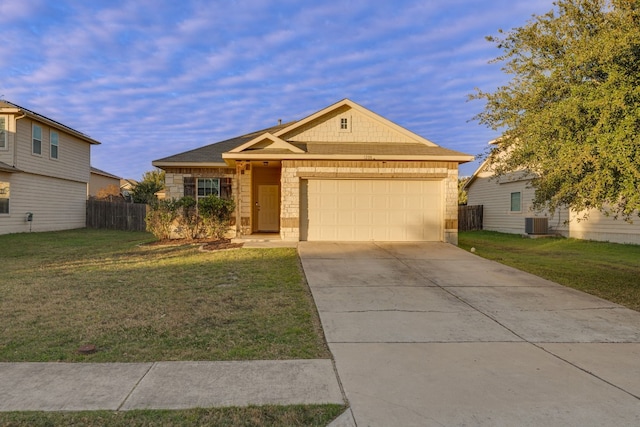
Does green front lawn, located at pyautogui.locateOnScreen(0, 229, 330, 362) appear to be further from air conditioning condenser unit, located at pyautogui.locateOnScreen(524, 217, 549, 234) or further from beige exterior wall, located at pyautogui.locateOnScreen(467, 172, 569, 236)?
beige exterior wall, located at pyautogui.locateOnScreen(467, 172, 569, 236)

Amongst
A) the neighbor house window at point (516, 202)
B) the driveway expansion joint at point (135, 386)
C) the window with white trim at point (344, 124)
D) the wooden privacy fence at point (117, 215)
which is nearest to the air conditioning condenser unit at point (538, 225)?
the neighbor house window at point (516, 202)

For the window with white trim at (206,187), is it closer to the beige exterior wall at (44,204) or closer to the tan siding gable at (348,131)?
the tan siding gable at (348,131)

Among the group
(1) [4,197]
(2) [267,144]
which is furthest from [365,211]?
(1) [4,197]

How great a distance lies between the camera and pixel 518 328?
5637 mm

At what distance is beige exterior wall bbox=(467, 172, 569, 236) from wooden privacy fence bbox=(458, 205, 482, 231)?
32cm

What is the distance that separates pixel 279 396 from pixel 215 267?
670 centimetres

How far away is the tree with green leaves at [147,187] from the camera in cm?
3476

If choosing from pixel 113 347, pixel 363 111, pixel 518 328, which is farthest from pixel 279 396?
pixel 363 111

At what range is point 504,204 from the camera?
23.3m

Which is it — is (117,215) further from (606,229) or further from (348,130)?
(606,229)

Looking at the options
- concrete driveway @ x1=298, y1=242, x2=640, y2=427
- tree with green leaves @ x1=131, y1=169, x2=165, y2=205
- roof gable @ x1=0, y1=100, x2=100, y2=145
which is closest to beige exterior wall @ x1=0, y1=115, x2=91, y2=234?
roof gable @ x1=0, y1=100, x2=100, y2=145

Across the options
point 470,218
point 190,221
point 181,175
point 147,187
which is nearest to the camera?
point 190,221

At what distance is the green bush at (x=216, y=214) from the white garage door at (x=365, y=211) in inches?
133

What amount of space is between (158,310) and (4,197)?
16097 mm
